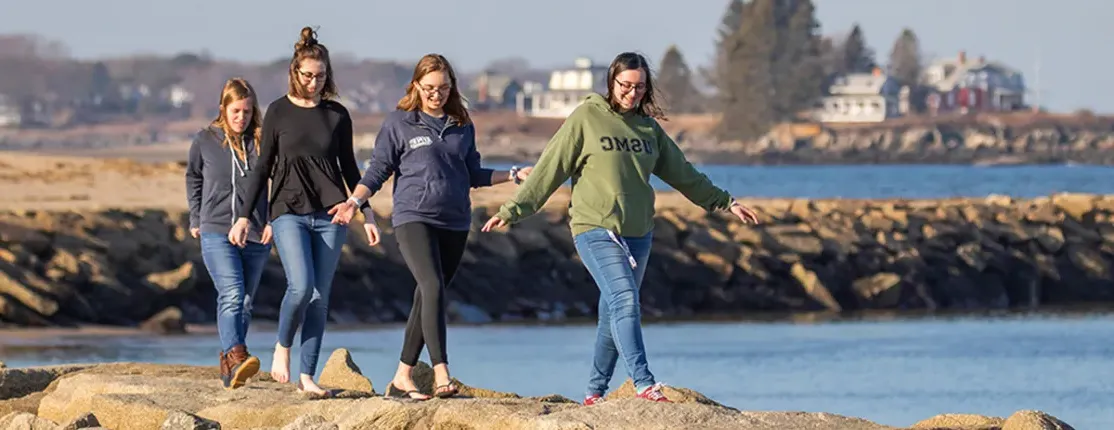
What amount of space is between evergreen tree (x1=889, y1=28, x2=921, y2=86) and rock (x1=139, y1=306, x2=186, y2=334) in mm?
154731

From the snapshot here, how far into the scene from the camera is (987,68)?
178500 millimetres

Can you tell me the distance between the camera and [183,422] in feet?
26.9

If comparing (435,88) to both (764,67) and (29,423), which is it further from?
(764,67)

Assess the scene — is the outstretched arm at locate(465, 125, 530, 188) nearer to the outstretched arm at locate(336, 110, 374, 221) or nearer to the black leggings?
the black leggings

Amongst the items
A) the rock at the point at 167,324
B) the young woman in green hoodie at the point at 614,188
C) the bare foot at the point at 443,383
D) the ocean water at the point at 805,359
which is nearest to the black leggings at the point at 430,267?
the bare foot at the point at 443,383

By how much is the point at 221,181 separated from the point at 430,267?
1170mm

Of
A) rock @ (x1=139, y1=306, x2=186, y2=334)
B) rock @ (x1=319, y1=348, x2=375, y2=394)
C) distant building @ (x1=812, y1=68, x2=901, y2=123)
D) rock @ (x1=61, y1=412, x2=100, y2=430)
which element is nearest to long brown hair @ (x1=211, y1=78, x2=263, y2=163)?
rock @ (x1=319, y1=348, x2=375, y2=394)

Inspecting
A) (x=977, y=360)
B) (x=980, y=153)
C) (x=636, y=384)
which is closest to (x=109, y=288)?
(x=977, y=360)

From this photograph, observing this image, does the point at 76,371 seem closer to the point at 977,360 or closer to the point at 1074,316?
the point at 977,360

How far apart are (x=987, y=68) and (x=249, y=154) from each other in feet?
566

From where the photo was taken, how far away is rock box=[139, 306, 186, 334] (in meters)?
19.5

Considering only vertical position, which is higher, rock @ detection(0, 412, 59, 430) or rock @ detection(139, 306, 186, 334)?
rock @ detection(0, 412, 59, 430)

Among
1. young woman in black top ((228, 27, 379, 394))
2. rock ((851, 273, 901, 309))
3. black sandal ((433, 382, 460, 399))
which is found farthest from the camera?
rock ((851, 273, 901, 309))

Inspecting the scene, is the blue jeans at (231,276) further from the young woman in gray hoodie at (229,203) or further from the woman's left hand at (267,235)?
the woman's left hand at (267,235)
